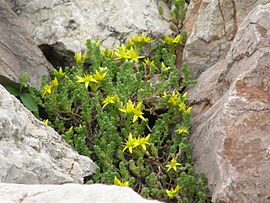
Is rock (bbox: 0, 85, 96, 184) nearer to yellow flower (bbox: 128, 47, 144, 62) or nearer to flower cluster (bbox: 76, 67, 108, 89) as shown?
flower cluster (bbox: 76, 67, 108, 89)

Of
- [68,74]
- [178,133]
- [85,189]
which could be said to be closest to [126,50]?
[68,74]

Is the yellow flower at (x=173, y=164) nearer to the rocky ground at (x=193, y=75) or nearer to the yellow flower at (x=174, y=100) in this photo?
the rocky ground at (x=193, y=75)

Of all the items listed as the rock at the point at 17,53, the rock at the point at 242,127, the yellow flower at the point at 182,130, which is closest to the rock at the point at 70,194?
the rock at the point at 242,127

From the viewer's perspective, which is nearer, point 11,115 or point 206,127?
point 11,115

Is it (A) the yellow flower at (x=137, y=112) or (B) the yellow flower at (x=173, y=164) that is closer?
(B) the yellow flower at (x=173, y=164)

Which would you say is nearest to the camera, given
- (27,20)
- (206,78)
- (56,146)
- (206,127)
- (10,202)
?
(10,202)

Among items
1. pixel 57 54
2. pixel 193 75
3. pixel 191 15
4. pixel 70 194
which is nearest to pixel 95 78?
pixel 57 54

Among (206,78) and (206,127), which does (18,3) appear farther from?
(206,127)
